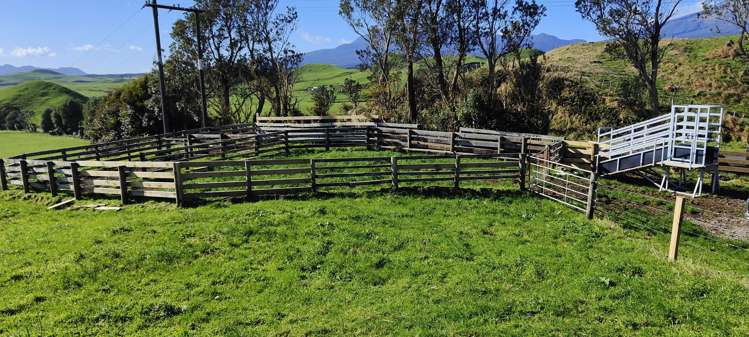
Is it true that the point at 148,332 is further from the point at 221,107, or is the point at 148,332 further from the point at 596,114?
the point at 221,107

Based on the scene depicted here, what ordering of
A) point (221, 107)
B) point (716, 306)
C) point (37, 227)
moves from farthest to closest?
point (221, 107) < point (37, 227) < point (716, 306)

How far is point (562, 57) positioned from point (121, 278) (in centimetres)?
5023

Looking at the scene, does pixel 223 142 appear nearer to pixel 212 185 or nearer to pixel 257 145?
pixel 257 145

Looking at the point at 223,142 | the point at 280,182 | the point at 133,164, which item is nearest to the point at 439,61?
the point at 223,142

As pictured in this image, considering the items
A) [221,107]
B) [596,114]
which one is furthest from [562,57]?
[221,107]

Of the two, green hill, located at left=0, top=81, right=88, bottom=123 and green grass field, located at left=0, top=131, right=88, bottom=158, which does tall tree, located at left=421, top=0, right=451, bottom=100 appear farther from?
green hill, located at left=0, top=81, right=88, bottom=123

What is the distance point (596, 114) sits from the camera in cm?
3344

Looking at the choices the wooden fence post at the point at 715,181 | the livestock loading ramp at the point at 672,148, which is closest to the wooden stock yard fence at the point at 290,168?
the livestock loading ramp at the point at 672,148

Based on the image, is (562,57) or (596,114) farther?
(562,57)

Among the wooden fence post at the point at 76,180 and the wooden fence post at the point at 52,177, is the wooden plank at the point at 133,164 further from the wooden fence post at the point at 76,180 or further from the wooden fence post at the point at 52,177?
the wooden fence post at the point at 52,177

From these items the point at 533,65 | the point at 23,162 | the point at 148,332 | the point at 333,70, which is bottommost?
the point at 148,332

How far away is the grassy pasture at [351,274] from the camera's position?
273 inches

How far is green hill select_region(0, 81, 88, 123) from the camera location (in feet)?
362

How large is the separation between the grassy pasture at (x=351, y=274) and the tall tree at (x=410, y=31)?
68.6ft
